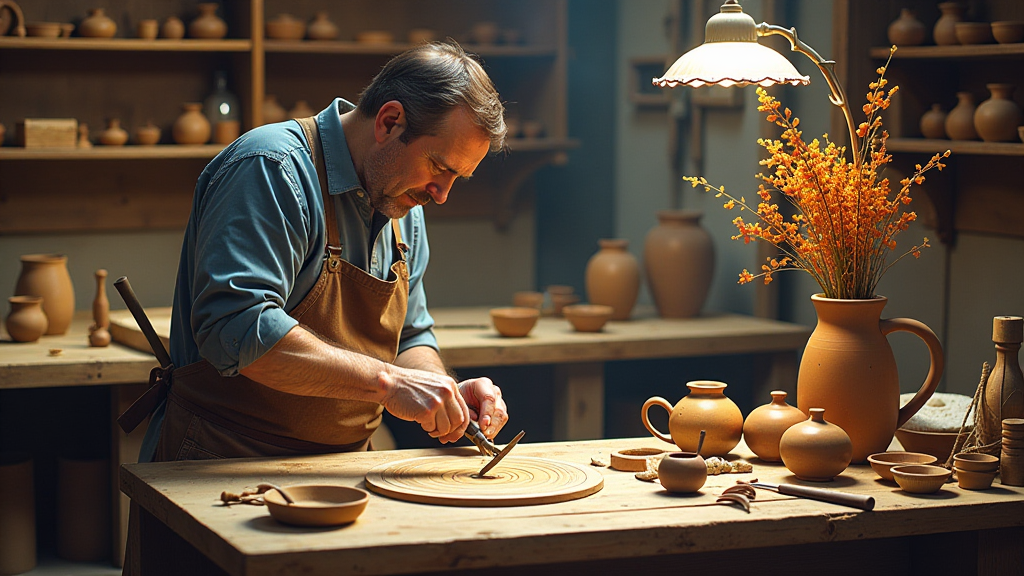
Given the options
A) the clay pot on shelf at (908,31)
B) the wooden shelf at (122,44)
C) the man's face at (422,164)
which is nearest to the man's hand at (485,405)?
the man's face at (422,164)

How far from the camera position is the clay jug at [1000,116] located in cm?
339

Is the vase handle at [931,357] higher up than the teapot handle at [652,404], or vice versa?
the vase handle at [931,357]

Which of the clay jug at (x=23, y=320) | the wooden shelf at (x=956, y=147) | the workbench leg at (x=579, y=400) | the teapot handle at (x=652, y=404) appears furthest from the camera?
the workbench leg at (x=579, y=400)

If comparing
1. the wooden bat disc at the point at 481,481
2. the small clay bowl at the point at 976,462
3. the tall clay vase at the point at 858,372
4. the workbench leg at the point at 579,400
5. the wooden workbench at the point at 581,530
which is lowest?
the workbench leg at the point at 579,400

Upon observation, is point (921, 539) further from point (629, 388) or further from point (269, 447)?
point (629, 388)

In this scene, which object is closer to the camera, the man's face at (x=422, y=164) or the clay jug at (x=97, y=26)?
the man's face at (x=422, y=164)

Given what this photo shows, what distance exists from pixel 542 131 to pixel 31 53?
209 cm

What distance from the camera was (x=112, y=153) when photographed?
4.46 m

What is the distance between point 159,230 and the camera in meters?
A: 4.97

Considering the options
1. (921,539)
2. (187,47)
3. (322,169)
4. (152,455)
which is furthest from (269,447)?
(187,47)

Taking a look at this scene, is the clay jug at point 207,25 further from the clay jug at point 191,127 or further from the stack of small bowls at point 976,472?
the stack of small bowls at point 976,472

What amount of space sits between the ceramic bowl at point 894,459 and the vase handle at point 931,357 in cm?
16

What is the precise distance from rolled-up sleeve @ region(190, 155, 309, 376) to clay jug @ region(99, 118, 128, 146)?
2.38 m

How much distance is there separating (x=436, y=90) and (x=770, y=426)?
0.96 meters
